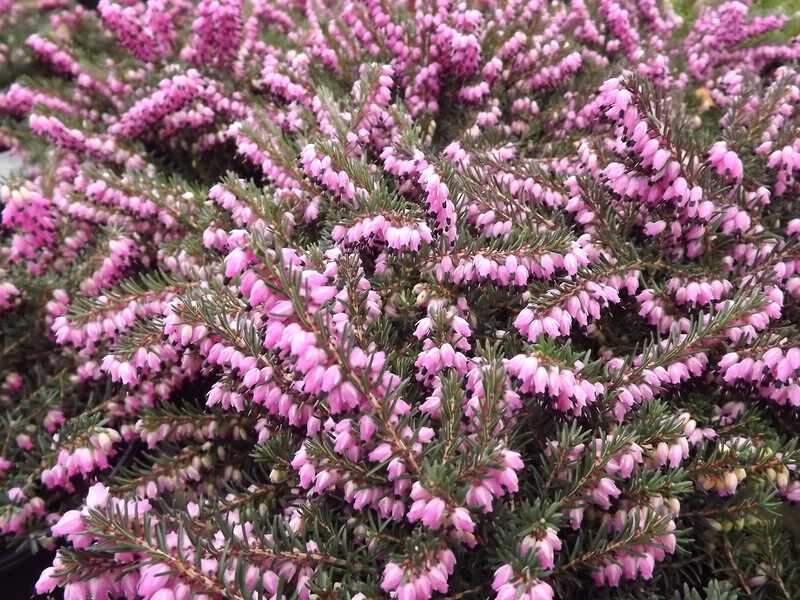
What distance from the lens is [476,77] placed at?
2.81m

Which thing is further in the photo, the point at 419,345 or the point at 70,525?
the point at 419,345

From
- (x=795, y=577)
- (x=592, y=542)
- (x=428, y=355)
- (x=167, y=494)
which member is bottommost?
(x=167, y=494)

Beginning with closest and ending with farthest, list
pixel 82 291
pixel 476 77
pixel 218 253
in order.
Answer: pixel 218 253 → pixel 82 291 → pixel 476 77

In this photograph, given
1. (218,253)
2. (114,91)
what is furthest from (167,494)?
(114,91)

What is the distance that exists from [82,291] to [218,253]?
2.10 feet

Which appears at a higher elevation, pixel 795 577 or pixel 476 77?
pixel 476 77

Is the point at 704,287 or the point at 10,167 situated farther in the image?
the point at 10,167

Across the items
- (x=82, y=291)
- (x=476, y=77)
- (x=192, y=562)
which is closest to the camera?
(x=192, y=562)

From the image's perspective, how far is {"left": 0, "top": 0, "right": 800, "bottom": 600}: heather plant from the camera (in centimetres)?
117

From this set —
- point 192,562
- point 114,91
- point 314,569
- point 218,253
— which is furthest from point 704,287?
point 114,91

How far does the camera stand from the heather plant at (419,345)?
117 centimetres

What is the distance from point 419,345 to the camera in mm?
1583

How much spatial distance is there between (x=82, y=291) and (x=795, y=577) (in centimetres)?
255

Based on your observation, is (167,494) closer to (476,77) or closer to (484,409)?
(484,409)
